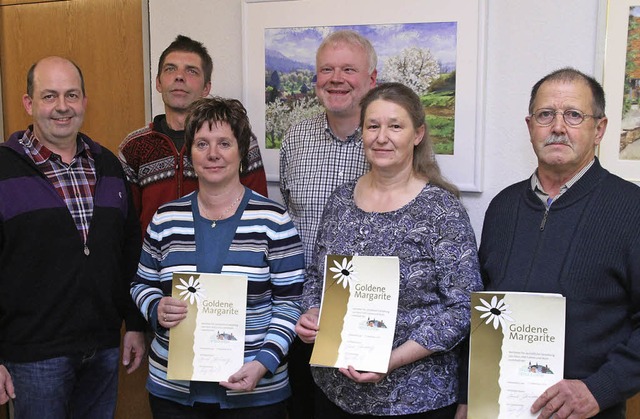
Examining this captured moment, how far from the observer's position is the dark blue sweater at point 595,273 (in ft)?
5.17

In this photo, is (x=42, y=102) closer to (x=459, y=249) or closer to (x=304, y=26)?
(x=304, y=26)

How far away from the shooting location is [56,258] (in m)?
2.12

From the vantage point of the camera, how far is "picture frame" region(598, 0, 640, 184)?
2.32m

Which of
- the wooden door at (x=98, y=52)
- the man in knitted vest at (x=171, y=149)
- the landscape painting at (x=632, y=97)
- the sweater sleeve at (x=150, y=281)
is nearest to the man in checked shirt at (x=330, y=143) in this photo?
the man in knitted vest at (x=171, y=149)

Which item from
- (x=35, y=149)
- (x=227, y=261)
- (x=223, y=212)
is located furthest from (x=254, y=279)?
(x=35, y=149)

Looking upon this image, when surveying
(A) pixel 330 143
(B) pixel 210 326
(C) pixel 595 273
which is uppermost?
(A) pixel 330 143

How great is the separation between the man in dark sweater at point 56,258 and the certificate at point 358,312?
905 millimetres

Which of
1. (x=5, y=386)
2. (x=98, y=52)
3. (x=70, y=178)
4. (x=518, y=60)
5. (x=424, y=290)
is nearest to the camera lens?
(x=424, y=290)

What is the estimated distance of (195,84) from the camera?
266 cm

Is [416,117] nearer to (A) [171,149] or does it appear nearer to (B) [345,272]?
(B) [345,272]

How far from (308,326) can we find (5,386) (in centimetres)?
107

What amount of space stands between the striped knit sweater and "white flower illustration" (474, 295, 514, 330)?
0.60 meters

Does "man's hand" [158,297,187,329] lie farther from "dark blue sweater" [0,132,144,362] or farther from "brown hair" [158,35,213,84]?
"brown hair" [158,35,213,84]

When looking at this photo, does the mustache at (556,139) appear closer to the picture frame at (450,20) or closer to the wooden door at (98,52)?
the picture frame at (450,20)
